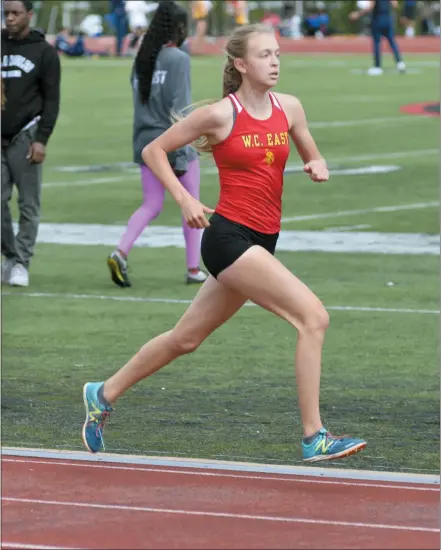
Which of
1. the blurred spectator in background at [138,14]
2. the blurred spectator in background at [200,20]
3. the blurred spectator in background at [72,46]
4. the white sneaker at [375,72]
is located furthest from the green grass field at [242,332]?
the blurred spectator in background at [72,46]

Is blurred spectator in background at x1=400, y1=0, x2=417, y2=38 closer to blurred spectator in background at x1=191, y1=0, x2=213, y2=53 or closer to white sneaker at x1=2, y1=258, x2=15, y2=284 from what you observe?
blurred spectator in background at x1=191, y1=0, x2=213, y2=53

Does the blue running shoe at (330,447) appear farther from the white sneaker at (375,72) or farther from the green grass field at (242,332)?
the white sneaker at (375,72)

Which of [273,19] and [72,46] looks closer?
[72,46]

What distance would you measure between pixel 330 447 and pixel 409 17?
188 feet

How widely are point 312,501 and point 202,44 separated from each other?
4842cm

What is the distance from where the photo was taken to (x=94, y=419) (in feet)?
25.7

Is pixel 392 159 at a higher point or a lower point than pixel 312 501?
lower

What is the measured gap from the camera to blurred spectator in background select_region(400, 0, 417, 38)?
62.2 m

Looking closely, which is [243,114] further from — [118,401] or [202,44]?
[202,44]

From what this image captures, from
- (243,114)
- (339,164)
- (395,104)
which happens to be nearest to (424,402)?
(243,114)

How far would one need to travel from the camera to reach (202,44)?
54500 millimetres

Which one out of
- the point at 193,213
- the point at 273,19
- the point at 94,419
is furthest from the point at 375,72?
the point at 193,213

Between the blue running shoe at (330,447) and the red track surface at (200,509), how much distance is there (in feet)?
0.60

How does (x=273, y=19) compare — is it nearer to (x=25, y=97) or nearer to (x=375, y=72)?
(x=375, y=72)
